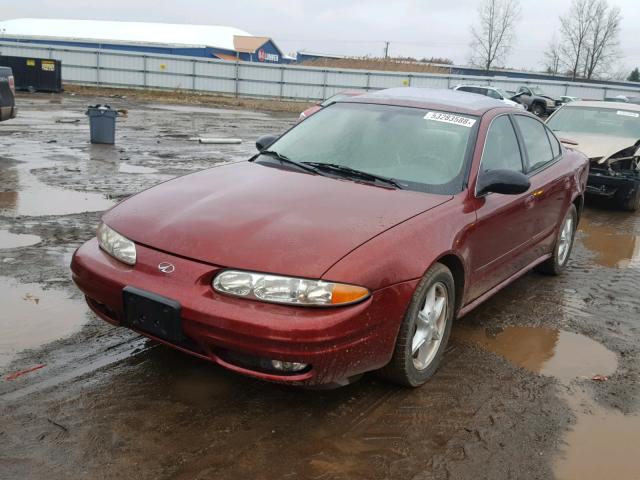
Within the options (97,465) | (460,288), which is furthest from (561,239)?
(97,465)

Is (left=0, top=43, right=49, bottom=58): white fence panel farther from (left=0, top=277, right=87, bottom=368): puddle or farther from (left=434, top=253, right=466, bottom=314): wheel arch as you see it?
(left=434, top=253, right=466, bottom=314): wheel arch

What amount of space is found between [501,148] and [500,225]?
2.17 feet

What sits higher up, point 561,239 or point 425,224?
point 425,224

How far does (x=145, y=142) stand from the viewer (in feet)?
44.1

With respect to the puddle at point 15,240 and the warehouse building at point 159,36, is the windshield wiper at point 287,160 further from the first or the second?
the warehouse building at point 159,36

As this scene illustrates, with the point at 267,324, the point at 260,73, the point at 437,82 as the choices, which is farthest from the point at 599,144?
the point at 437,82

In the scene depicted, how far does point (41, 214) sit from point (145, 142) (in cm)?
714

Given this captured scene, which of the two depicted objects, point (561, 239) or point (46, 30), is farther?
point (46, 30)

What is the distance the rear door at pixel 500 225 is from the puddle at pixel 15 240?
394cm

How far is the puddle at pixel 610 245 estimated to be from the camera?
21.4 ft

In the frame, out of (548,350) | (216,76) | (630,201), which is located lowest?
(548,350)

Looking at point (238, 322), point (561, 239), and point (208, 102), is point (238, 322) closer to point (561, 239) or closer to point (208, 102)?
point (561, 239)

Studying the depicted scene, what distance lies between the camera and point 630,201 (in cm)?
893

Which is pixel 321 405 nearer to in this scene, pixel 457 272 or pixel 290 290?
pixel 290 290
